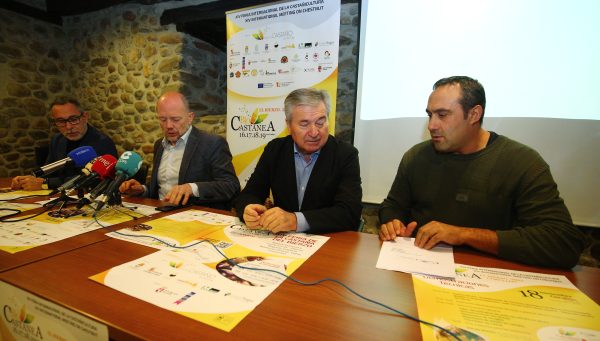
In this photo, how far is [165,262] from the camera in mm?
860

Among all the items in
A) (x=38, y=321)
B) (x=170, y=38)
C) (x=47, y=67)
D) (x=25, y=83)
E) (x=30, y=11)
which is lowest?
(x=38, y=321)

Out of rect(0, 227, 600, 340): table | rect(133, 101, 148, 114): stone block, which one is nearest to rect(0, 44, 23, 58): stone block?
rect(133, 101, 148, 114): stone block

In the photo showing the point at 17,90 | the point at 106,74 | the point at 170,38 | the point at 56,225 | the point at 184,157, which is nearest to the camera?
the point at 56,225

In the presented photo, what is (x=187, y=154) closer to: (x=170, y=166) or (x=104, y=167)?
(x=170, y=166)

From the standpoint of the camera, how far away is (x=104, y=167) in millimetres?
1398

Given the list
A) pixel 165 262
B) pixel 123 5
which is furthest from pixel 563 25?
pixel 123 5

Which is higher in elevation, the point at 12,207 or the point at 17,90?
the point at 17,90

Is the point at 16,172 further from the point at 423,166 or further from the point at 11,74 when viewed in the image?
the point at 423,166

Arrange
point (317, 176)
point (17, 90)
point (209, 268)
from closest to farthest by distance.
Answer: point (209, 268) < point (317, 176) < point (17, 90)

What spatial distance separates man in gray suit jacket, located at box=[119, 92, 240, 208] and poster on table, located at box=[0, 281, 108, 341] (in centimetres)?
116

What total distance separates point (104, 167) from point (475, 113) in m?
1.85

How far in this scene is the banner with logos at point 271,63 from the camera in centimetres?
251

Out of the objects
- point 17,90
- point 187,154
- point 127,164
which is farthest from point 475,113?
point 17,90

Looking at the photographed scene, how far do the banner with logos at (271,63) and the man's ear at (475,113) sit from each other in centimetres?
124
